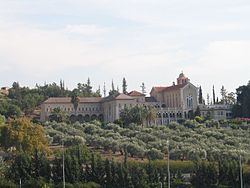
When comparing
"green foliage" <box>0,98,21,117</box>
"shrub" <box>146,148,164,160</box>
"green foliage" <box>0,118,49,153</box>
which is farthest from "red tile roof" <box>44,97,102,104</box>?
"shrub" <box>146,148,164,160</box>

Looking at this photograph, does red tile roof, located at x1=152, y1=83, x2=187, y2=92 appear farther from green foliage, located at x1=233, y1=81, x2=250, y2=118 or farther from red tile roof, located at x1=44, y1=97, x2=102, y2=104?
red tile roof, located at x1=44, y1=97, x2=102, y2=104

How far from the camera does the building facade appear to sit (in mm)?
116938

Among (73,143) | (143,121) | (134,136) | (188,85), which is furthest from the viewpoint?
(188,85)

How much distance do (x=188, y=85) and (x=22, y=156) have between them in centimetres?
6880

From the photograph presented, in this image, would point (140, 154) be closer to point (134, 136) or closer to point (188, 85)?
point (134, 136)

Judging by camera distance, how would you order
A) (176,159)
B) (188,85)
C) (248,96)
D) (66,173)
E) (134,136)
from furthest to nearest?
(188,85) → (248,96) → (134,136) → (176,159) → (66,173)

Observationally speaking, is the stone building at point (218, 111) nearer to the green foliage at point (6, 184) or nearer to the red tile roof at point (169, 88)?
the red tile roof at point (169, 88)

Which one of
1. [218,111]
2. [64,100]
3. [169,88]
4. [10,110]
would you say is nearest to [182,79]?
[169,88]

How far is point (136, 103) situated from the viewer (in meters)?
Result: 118

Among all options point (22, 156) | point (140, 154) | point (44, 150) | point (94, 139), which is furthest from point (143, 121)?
point (22, 156)

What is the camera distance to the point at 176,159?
69.0 meters

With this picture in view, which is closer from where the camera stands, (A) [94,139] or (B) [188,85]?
(A) [94,139]

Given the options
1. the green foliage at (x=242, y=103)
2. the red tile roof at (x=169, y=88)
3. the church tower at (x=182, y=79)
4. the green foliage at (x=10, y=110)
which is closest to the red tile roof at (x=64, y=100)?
the green foliage at (x=10, y=110)

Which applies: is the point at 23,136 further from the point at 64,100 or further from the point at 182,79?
the point at 182,79
